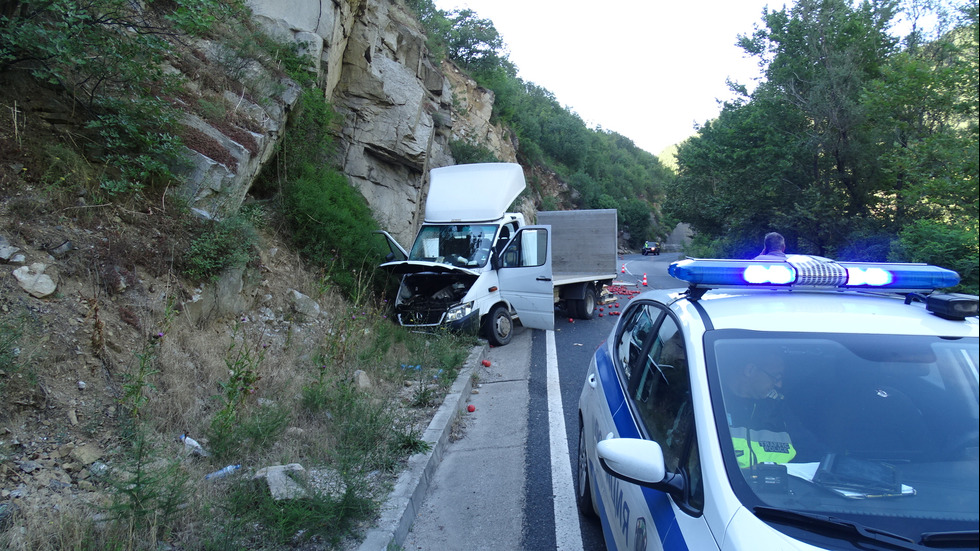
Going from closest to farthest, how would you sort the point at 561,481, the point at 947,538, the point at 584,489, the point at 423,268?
the point at 947,538 < the point at 584,489 < the point at 561,481 < the point at 423,268

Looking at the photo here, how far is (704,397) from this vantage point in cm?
243

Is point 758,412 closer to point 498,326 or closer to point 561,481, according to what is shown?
point 561,481

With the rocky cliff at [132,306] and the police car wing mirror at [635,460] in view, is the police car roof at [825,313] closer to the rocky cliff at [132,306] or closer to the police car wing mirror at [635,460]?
the police car wing mirror at [635,460]

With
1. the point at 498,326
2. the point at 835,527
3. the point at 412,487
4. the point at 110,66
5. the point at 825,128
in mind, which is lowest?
the point at 412,487

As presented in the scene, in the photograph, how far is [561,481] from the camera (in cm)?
498

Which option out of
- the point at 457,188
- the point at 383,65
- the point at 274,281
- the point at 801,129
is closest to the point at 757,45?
the point at 801,129

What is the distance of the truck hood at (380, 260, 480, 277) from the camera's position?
33.2 ft

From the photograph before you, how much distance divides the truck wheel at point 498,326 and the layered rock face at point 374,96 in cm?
485

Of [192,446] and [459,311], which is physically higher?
[459,311]

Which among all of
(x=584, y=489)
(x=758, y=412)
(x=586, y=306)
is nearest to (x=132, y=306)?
(x=584, y=489)

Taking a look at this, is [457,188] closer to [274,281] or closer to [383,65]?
[274,281]

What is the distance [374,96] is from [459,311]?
29.0 feet

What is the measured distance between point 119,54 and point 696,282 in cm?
749

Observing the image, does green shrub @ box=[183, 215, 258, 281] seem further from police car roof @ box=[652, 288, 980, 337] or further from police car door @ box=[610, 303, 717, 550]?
police car roof @ box=[652, 288, 980, 337]
